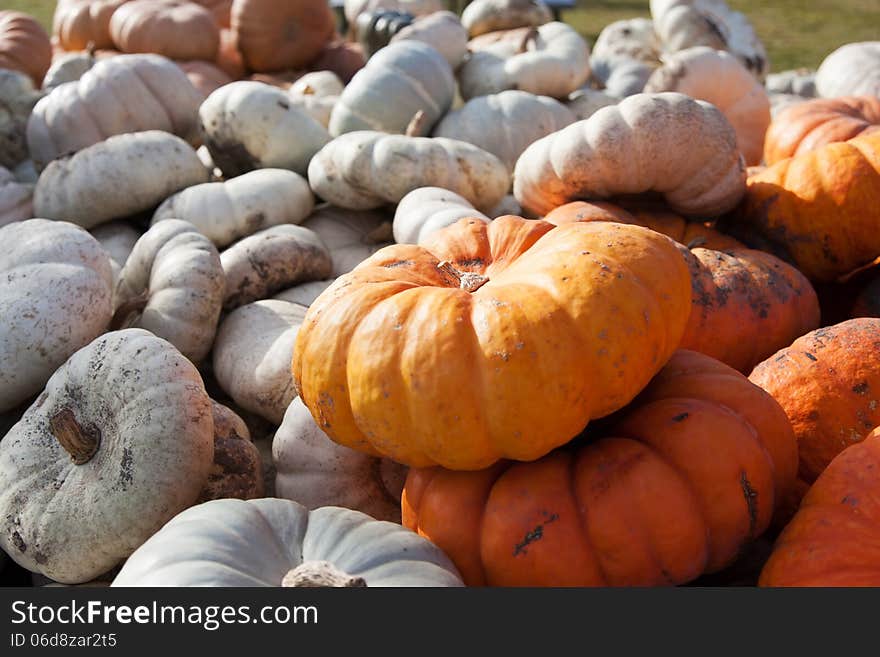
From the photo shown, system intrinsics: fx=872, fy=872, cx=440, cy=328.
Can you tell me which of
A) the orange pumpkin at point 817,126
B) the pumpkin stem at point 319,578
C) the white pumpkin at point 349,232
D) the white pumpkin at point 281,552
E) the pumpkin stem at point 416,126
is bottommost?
the white pumpkin at point 349,232

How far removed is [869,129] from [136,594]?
124 inches

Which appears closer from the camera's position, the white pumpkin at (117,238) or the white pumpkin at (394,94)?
the white pumpkin at (117,238)

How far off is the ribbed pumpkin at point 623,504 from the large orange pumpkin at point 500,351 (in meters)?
0.11

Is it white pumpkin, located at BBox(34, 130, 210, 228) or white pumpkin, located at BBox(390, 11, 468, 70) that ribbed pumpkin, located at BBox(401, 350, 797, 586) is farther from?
white pumpkin, located at BBox(390, 11, 468, 70)

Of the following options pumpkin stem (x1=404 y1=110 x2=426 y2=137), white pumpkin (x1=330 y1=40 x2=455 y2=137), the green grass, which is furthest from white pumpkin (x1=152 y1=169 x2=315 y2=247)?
the green grass

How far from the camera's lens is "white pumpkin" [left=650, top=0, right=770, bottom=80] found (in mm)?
6309

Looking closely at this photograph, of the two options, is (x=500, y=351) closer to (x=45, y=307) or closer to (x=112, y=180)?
(x=45, y=307)

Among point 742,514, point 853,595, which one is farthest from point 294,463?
Answer: point 853,595

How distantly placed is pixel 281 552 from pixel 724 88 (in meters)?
3.93

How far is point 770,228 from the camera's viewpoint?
297 cm

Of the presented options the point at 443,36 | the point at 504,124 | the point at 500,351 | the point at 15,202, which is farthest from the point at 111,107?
the point at 500,351

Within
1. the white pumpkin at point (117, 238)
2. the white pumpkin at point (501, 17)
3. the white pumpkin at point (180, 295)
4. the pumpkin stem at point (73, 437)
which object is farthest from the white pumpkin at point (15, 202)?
the white pumpkin at point (501, 17)

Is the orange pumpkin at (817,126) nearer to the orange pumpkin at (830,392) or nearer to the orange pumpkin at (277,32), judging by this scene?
the orange pumpkin at (830,392)

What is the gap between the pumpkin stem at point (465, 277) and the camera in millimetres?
1880
